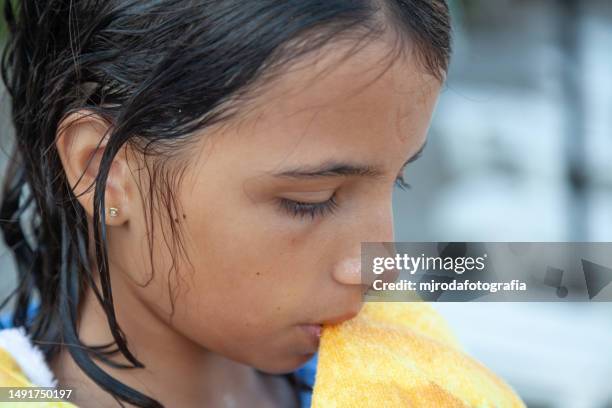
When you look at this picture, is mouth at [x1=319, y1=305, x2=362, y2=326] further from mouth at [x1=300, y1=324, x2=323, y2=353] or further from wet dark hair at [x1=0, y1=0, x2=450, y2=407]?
wet dark hair at [x1=0, y1=0, x2=450, y2=407]

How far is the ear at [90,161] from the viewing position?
3.30 ft

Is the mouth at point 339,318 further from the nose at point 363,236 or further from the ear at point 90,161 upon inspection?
the ear at point 90,161

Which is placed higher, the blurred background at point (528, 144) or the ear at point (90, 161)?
the blurred background at point (528, 144)

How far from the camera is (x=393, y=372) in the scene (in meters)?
1.05

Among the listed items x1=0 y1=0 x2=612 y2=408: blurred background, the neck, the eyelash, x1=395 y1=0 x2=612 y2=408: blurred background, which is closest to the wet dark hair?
the neck

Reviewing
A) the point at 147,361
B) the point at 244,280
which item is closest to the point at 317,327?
the point at 244,280

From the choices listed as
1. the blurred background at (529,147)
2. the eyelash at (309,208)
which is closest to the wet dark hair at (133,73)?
the eyelash at (309,208)

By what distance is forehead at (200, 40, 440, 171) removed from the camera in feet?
3.01

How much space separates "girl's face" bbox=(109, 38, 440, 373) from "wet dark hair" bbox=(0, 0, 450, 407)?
28 millimetres

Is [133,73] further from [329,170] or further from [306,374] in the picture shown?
[306,374]

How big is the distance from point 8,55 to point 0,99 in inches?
6.8

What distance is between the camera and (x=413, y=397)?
1.03 m

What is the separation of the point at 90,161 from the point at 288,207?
237 millimetres

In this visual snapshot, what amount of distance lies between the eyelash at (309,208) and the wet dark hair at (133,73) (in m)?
0.12
